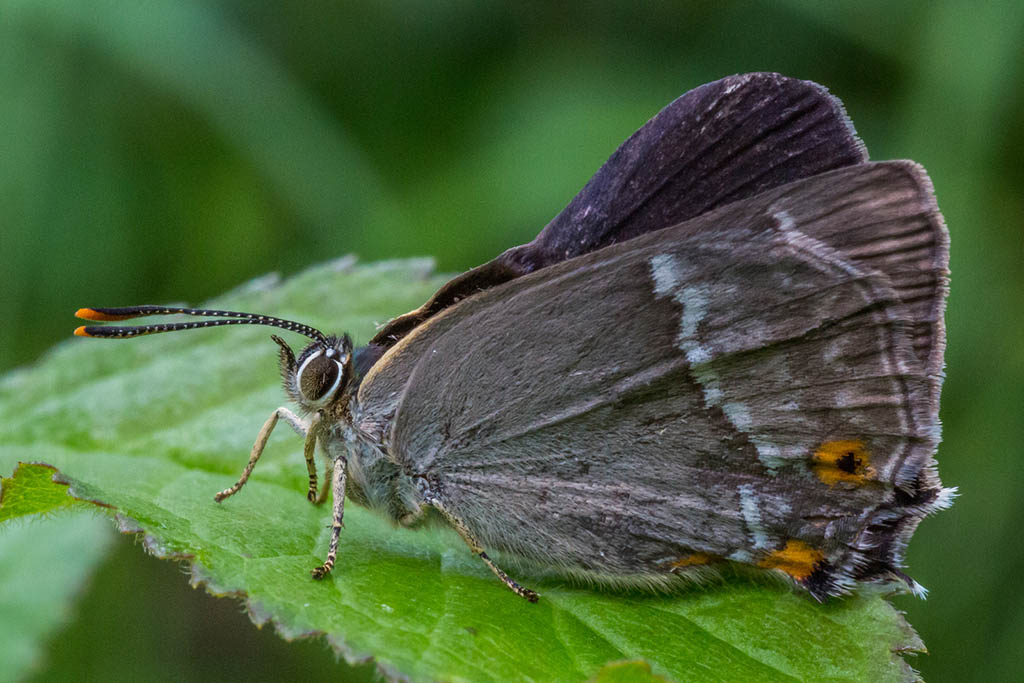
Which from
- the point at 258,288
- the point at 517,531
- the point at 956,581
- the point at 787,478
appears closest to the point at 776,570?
the point at 787,478

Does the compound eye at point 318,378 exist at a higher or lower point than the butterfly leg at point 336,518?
higher

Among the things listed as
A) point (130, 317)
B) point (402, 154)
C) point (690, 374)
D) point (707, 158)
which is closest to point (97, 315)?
A: point (130, 317)

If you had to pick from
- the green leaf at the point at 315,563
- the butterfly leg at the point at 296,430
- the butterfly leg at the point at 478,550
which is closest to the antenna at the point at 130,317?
the butterfly leg at the point at 296,430

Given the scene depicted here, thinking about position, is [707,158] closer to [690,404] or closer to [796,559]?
[690,404]

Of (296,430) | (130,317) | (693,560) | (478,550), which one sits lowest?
(693,560)

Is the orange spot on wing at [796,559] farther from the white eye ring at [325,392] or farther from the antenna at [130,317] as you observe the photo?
the antenna at [130,317]

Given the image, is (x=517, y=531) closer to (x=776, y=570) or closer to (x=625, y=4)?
(x=776, y=570)
